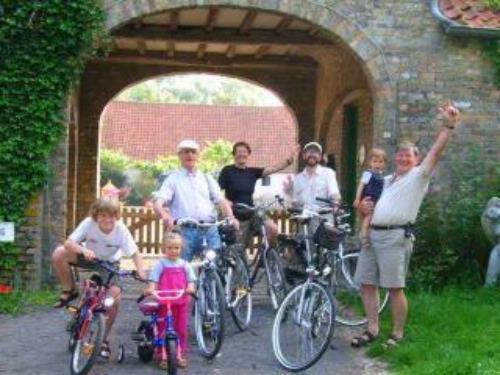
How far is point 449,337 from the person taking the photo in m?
7.48

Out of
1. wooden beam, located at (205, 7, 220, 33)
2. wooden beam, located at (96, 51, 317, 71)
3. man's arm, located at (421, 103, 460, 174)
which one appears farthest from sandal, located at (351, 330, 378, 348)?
wooden beam, located at (96, 51, 317, 71)

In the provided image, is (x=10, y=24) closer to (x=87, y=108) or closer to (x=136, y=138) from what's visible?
(x=87, y=108)

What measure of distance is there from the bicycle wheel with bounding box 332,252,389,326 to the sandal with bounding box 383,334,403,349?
3.26ft

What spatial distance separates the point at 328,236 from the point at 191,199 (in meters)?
1.33

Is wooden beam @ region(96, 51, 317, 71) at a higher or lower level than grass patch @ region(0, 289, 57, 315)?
higher

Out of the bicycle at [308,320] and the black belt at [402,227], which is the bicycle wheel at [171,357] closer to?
the bicycle at [308,320]

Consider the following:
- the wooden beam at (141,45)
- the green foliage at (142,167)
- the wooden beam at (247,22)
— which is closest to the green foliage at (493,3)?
the wooden beam at (247,22)

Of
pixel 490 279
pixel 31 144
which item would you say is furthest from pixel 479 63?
pixel 31 144

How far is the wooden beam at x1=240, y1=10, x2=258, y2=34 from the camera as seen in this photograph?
13.4 m

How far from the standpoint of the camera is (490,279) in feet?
31.9

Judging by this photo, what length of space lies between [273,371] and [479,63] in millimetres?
6048

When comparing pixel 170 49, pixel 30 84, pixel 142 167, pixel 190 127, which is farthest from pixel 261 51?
pixel 190 127

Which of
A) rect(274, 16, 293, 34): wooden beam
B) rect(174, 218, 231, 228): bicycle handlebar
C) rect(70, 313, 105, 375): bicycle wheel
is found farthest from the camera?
rect(274, 16, 293, 34): wooden beam

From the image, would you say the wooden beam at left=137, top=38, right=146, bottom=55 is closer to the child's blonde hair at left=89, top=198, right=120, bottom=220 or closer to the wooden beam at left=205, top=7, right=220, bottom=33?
the wooden beam at left=205, top=7, right=220, bottom=33
